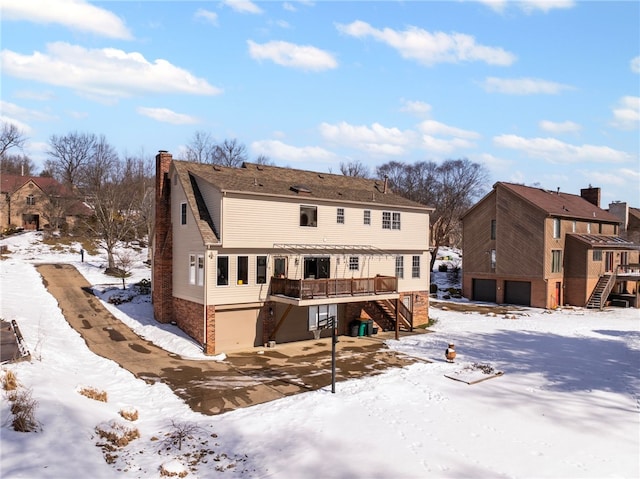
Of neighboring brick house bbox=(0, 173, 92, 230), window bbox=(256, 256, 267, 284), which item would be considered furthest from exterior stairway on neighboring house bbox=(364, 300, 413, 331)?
neighboring brick house bbox=(0, 173, 92, 230)

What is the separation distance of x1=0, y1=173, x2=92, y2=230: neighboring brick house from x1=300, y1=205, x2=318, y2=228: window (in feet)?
147

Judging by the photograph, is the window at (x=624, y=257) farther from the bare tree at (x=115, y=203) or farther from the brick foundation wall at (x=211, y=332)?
the bare tree at (x=115, y=203)

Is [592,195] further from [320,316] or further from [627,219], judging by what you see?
[320,316]

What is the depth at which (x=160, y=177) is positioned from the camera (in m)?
26.0

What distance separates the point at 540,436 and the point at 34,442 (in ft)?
44.0

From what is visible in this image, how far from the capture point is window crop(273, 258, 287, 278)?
23.8 m

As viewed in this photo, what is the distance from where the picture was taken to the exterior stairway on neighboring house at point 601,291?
40156mm

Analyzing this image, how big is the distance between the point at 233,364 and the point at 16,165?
90.1 metres

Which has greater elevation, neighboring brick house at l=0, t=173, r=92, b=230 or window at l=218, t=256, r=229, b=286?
neighboring brick house at l=0, t=173, r=92, b=230

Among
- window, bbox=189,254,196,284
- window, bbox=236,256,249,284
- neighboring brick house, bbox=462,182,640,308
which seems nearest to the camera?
window, bbox=236,256,249,284

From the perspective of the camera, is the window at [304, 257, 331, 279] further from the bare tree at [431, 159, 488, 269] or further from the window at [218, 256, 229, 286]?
the bare tree at [431, 159, 488, 269]

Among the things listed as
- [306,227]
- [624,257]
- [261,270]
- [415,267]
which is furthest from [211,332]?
[624,257]

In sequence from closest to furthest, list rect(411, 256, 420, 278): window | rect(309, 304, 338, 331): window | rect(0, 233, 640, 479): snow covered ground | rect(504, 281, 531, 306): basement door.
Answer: rect(0, 233, 640, 479): snow covered ground
rect(309, 304, 338, 331): window
rect(411, 256, 420, 278): window
rect(504, 281, 531, 306): basement door

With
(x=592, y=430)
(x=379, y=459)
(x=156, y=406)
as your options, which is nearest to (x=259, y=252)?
(x=156, y=406)
